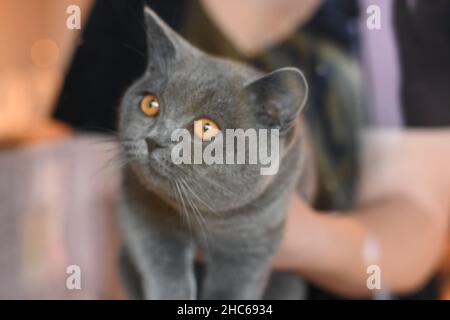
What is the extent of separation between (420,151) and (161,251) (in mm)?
415

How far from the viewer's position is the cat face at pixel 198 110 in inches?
18.8

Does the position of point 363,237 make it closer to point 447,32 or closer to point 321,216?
point 321,216

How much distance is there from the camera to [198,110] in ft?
1.60

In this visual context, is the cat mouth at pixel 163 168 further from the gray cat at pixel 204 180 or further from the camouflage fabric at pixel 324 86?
the camouflage fabric at pixel 324 86

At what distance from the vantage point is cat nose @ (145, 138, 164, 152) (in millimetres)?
509

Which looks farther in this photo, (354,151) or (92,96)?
(92,96)

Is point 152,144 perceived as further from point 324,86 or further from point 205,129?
point 324,86

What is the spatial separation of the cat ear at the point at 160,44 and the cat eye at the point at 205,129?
0.08 meters

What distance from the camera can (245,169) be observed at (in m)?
0.51

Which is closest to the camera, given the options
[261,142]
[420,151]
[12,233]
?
[261,142]

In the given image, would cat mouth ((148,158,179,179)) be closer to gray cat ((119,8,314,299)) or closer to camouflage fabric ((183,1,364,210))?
gray cat ((119,8,314,299))

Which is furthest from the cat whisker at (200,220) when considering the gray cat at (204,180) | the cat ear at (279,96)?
the cat ear at (279,96)

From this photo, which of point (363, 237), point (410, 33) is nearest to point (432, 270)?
point (363, 237)

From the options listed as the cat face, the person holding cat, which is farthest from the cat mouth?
the person holding cat
